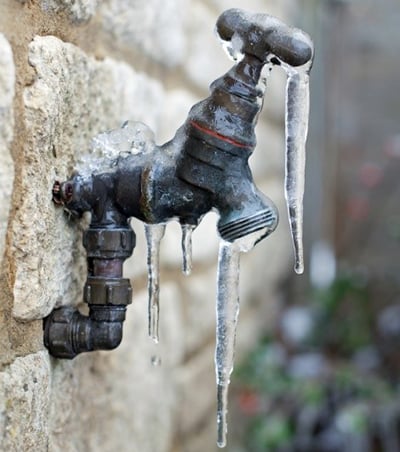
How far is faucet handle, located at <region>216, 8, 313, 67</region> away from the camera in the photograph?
29.7 inches

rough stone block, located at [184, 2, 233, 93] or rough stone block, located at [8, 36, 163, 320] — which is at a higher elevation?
rough stone block, located at [184, 2, 233, 93]

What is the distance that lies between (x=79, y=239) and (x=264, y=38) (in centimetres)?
33

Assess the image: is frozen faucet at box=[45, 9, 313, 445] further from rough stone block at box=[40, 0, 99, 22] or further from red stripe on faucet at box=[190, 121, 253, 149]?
rough stone block at box=[40, 0, 99, 22]

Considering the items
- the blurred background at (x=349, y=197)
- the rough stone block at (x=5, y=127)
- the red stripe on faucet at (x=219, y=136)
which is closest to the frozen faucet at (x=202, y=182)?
the red stripe on faucet at (x=219, y=136)

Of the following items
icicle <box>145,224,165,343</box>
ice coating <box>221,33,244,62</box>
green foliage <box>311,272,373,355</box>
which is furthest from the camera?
green foliage <box>311,272,373,355</box>

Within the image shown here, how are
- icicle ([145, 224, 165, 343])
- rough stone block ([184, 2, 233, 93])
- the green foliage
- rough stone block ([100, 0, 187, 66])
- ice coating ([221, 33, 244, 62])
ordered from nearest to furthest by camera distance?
1. ice coating ([221, 33, 244, 62])
2. icicle ([145, 224, 165, 343])
3. rough stone block ([100, 0, 187, 66])
4. rough stone block ([184, 2, 233, 93])
5. the green foliage

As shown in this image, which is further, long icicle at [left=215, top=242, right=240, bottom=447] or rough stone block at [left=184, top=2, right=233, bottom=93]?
rough stone block at [left=184, top=2, right=233, bottom=93]

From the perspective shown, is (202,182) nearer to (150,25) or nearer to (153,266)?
(153,266)

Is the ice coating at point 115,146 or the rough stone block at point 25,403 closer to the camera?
the rough stone block at point 25,403

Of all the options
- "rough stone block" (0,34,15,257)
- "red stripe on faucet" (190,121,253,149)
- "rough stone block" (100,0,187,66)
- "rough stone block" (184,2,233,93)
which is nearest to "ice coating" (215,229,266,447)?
"red stripe on faucet" (190,121,253,149)

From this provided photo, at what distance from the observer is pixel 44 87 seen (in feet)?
2.54

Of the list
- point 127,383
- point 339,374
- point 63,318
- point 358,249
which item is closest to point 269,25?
point 63,318

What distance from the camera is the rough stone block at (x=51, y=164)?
76 centimetres

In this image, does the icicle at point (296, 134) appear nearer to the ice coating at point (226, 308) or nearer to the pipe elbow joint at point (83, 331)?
the ice coating at point (226, 308)
